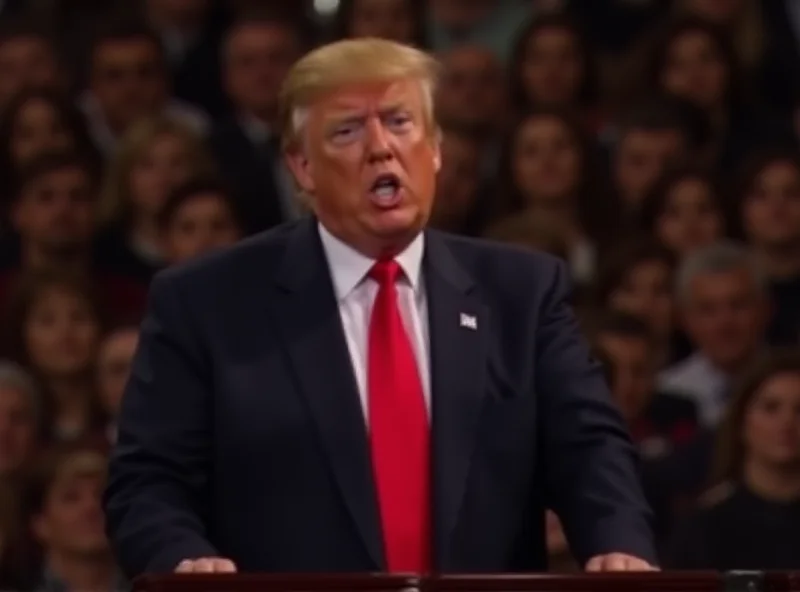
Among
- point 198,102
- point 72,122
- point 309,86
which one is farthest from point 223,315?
point 198,102

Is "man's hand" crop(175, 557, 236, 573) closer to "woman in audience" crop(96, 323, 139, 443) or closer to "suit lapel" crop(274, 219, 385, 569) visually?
"suit lapel" crop(274, 219, 385, 569)

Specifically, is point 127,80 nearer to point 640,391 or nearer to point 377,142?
point 640,391

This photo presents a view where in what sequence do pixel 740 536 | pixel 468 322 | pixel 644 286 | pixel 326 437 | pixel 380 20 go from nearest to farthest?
pixel 326 437 < pixel 468 322 < pixel 740 536 < pixel 644 286 < pixel 380 20

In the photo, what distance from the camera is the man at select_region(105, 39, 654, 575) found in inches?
157

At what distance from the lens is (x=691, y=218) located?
7.61 m

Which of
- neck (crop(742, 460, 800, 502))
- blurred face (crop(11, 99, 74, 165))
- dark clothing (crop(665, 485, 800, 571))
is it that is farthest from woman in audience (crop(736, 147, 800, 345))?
blurred face (crop(11, 99, 74, 165))

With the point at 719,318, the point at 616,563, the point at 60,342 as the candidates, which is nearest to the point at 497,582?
the point at 616,563

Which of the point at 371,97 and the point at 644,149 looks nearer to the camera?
the point at 371,97

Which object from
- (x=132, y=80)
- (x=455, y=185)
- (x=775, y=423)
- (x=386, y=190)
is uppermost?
(x=132, y=80)

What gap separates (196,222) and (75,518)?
1263 mm

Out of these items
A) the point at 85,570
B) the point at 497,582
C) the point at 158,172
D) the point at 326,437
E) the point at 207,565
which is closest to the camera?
the point at 497,582

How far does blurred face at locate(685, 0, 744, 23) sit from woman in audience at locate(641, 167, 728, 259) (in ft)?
2.97

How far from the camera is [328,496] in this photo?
399cm

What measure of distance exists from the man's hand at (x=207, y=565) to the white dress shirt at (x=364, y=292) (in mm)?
467
